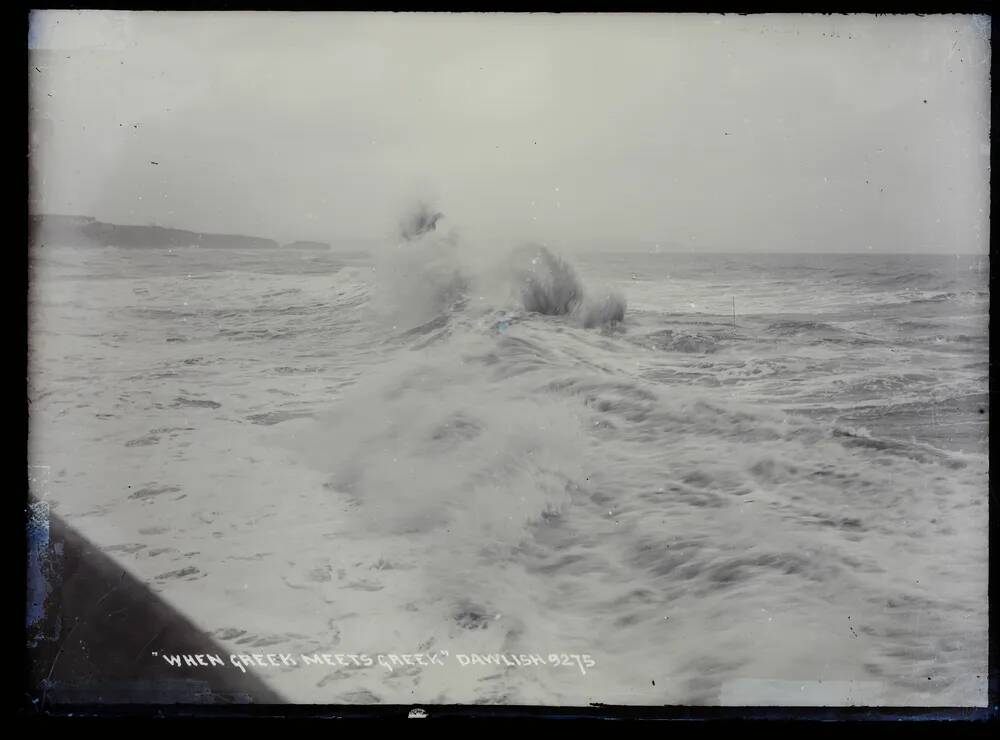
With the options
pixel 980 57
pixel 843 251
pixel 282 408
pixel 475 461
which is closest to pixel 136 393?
pixel 282 408

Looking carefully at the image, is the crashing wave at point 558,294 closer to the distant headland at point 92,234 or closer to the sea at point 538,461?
the sea at point 538,461

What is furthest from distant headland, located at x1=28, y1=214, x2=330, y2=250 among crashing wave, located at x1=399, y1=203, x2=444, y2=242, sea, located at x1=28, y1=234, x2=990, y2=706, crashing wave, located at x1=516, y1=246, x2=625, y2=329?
crashing wave, located at x1=516, y1=246, x2=625, y2=329

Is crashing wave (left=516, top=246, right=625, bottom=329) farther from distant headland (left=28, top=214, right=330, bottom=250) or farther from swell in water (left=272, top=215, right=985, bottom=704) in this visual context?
distant headland (left=28, top=214, right=330, bottom=250)

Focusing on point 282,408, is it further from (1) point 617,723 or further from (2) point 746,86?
(2) point 746,86

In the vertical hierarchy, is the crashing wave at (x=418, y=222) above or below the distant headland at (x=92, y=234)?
above

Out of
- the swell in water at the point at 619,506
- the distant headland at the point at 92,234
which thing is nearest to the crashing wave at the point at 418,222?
the swell in water at the point at 619,506

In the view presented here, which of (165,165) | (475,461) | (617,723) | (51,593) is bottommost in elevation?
(617,723)

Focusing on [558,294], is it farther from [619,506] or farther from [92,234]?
[92,234]

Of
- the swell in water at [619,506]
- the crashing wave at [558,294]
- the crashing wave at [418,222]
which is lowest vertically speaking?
the swell in water at [619,506]

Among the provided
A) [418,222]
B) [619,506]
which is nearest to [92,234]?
[418,222]
